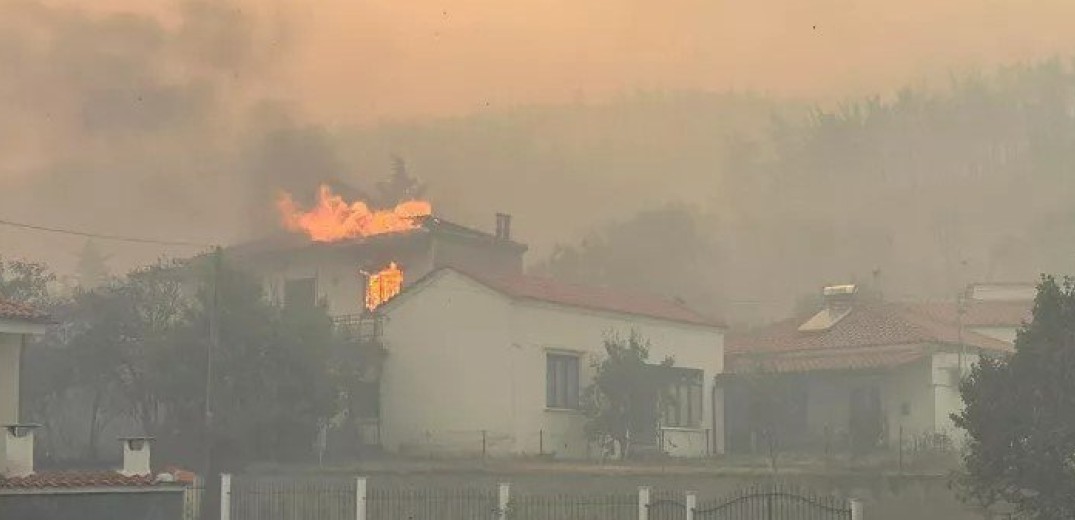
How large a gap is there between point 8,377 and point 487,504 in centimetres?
958

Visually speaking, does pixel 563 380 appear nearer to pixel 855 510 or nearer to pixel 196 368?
pixel 196 368

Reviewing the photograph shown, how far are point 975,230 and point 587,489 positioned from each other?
3507 inches

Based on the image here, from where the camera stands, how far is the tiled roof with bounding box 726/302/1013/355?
45281mm

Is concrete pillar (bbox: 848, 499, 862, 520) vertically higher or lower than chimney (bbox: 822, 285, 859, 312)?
lower

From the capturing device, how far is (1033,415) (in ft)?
67.5

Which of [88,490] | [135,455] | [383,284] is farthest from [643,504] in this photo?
[383,284]

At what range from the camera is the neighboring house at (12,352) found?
2505 centimetres

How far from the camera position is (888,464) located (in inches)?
1205

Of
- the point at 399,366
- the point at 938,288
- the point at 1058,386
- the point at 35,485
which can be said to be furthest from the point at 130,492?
the point at 938,288

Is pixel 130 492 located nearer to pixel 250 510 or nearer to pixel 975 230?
pixel 250 510

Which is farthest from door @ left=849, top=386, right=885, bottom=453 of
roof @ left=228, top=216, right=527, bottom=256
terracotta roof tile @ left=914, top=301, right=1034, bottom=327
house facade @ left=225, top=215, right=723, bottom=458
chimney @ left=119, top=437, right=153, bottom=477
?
chimney @ left=119, top=437, right=153, bottom=477

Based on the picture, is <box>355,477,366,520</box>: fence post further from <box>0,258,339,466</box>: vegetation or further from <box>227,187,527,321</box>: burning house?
<box>227,187,527,321</box>: burning house

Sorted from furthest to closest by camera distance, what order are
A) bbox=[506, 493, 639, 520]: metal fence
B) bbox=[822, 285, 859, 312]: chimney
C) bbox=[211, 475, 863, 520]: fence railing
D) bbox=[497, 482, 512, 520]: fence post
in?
bbox=[822, 285, 859, 312]: chimney
bbox=[497, 482, 512, 520]: fence post
bbox=[506, 493, 639, 520]: metal fence
bbox=[211, 475, 863, 520]: fence railing

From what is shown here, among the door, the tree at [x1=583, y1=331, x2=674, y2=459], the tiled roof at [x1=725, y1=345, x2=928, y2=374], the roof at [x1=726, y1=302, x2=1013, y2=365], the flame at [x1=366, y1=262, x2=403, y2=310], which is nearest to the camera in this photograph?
the tree at [x1=583, y1=331, x2=674, y2=459]
